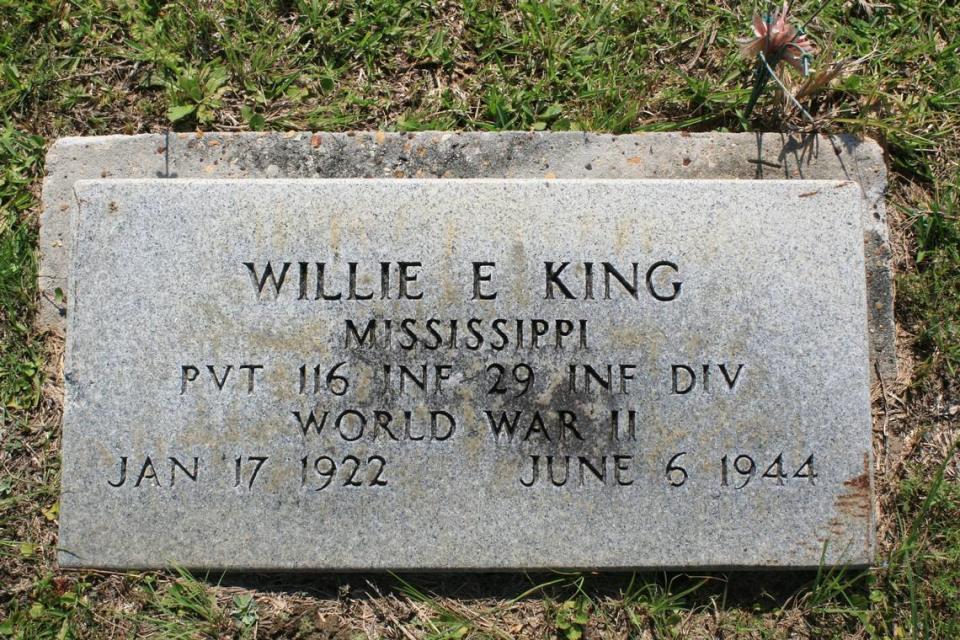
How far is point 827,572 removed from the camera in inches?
90.2

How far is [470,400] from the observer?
223 centimetres

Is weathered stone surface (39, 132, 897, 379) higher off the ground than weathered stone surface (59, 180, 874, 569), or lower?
higher

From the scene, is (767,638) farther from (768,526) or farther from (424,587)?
(424,587)

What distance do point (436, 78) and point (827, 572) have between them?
84.3 inches

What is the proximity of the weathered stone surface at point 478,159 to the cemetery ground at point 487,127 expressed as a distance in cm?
7

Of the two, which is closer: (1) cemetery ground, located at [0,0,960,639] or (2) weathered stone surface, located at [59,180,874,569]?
(2) weathered stone surface, located at [59,180,874,569]

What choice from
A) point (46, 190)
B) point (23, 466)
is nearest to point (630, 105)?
point (46, 190)

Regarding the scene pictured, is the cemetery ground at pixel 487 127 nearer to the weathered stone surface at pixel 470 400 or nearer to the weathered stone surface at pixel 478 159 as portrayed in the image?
the weathered stone surface at pixel 478 159

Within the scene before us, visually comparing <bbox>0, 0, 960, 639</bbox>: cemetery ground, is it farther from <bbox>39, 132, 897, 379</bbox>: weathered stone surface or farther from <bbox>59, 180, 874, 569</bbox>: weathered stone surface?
<bbox>59, 180, 874, 569</bbox>: weathered stone surface

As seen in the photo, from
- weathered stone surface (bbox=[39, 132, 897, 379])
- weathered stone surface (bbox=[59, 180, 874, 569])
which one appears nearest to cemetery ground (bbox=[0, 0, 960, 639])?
weathered stone surface (bbox=[39, 132, 897, 379])

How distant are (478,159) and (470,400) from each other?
34.2 inches

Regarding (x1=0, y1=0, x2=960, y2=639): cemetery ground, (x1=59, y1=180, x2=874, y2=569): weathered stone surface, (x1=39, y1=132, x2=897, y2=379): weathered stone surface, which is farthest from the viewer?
(x1=39, y1=132, x2=897, y2=379): weathered stone surface

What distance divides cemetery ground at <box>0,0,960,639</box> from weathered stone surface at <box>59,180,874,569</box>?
0.21 meters

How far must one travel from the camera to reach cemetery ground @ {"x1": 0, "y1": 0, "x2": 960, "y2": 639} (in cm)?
235
